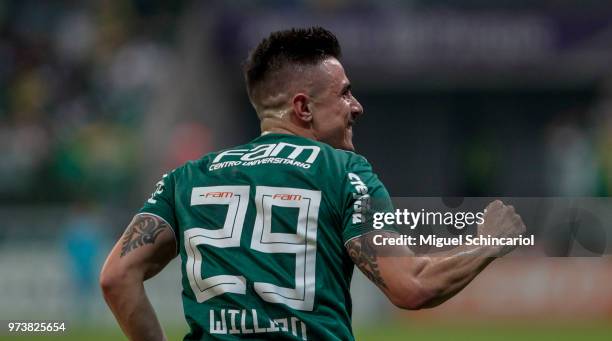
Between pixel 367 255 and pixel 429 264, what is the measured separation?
222 mm

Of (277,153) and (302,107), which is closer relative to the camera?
(277,153)

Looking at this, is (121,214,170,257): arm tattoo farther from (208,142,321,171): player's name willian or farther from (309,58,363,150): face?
(309,58,363,150): face

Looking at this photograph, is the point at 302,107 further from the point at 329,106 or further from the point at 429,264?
the point at 429,264

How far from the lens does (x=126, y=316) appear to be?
163 inches

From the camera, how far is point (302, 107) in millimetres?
4188

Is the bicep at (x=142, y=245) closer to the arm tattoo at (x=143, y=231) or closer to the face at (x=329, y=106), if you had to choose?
the arm tattoo at (x=143, y=231)

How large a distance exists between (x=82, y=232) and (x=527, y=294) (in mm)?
6101

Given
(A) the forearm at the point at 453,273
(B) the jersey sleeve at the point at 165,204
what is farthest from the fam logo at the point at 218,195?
(A) the forearm at the point at 453,273

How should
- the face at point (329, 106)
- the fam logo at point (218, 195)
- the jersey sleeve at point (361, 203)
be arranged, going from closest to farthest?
the jersey sleeve at point (361, 203) < the fam logo at point (218, 195) < the face at point (329, 106)

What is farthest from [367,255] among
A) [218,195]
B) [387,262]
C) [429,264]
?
[218,195]

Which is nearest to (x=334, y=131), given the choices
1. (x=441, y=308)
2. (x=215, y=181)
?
(x=215, y=181)

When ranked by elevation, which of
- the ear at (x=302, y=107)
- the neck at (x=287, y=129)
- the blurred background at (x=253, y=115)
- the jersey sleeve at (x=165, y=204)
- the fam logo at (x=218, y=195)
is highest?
the ear at (x=302, y=107)

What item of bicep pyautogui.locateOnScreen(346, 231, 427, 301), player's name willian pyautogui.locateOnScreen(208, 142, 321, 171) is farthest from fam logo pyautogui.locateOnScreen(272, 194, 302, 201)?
bicep pyautogui.locateOnScreen(346, 231, 427, 301)

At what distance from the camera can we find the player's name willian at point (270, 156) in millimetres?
3883
